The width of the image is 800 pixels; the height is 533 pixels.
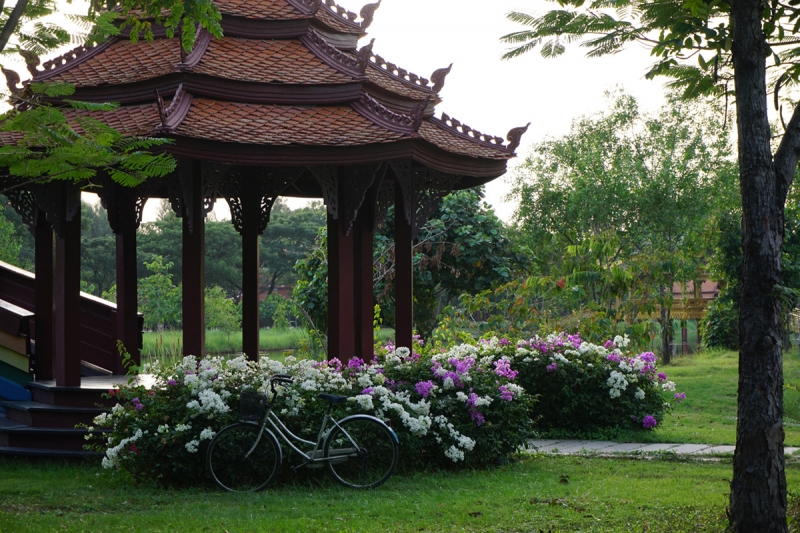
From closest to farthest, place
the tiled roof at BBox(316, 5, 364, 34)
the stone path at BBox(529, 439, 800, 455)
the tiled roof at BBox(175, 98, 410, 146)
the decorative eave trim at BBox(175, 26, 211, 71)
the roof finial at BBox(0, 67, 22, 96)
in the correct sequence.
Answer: the tiled roof at BBox(175, 98, 410, 146), the decorative eave trim at BBox(175, 26, 211, 71), the stone path at BBox(529, 439, 800, 455), the roof finial at BBox(0, 67, 22, 96), the tiled roof at BBox(316, 5, 364, 34)

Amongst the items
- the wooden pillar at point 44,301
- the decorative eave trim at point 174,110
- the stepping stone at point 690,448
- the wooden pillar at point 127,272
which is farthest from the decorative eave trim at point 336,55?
the stepping stone at point 690,448

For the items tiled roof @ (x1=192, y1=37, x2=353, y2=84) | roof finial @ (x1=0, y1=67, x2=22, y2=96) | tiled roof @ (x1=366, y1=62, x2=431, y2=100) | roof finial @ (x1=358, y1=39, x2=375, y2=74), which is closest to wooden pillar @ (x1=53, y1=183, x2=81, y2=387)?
roof finial @ (x1=0, y1=67, x2=22, y2=96)

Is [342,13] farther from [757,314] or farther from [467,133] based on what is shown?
[757,314]

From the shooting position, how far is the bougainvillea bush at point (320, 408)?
775 cm

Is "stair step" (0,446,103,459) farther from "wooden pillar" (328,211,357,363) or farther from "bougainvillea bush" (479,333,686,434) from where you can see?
"bougainvillea bush" (479,333,686,434)

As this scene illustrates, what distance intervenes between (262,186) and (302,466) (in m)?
4.62

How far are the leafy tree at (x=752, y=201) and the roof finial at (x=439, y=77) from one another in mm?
5416

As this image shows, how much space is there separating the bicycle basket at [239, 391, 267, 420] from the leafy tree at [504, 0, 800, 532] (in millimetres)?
3697

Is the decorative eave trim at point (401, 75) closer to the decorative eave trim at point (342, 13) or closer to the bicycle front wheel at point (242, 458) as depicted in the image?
the decorative eave trim at point (342, 13)

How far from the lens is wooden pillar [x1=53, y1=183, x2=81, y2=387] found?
32.2ft

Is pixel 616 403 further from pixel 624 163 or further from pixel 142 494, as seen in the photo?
pixel 624 163

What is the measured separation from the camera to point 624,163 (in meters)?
29.6

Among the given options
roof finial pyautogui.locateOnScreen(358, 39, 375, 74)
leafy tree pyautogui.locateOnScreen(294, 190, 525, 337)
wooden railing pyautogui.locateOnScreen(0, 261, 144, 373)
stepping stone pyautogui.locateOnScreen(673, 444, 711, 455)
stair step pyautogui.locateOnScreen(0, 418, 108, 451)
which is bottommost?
stepping stone pyautogui.locateOnScreen(673, 444, 711, 455)

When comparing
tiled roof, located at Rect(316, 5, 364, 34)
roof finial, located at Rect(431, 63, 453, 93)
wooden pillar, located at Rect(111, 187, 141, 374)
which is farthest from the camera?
tiled roof, located at Rect(316, 5, 364, 34)
